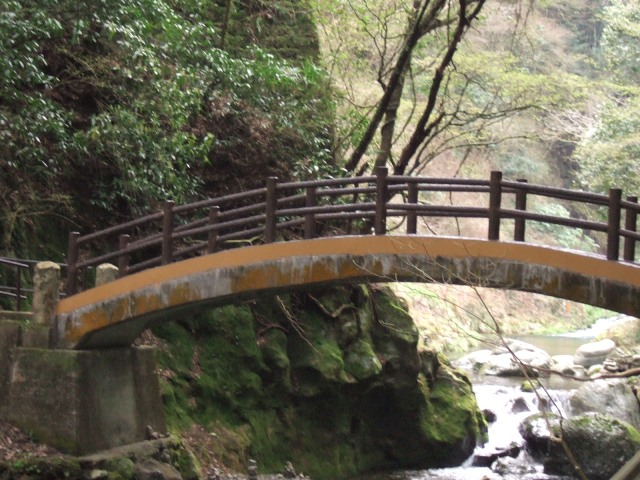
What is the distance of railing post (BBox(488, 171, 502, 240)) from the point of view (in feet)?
30.7

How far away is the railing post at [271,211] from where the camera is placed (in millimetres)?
10336

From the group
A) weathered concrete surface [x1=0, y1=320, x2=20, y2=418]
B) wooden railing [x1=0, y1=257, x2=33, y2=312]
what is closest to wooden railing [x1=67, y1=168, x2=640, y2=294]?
wooden railing [x1=0, y1=257, x2=33, y2=312]

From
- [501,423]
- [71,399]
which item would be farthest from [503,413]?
[71,399]

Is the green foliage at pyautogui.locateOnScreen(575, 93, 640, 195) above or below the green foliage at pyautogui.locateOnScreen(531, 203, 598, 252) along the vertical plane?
above

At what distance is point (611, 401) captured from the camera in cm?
1859

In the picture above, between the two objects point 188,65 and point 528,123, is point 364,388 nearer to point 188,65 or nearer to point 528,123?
point 188,65

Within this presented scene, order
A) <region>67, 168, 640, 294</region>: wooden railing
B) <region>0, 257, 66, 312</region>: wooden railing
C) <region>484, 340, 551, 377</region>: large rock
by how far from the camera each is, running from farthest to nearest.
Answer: <region>484, 340, 551, 377</region>: large rock → <region>0, 257, 66, 312</region>: wooden railing → <region>67, 168, 640, 294</region>: wooden railing

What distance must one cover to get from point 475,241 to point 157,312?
12.7 feet

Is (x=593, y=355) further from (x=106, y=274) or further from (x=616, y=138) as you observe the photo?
(x=106, y=274)

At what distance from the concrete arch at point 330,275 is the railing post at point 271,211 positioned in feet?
0.62

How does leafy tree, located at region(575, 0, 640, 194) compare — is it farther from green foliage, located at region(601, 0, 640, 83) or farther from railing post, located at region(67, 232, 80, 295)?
railing post, located at region(67, 232, 80, 295)

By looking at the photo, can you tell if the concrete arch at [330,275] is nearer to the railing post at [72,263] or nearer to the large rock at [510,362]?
the railing post at [72,263]

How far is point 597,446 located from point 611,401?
268cm

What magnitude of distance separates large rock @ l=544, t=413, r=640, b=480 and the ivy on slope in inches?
256
